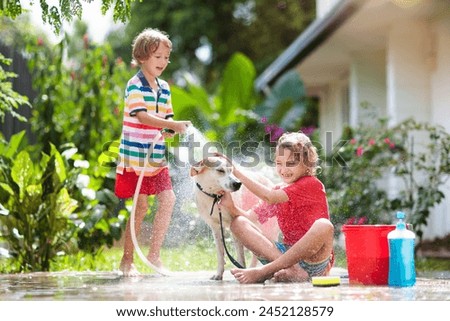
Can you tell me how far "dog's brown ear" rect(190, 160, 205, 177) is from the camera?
208 inches

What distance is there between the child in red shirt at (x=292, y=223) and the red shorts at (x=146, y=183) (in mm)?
678

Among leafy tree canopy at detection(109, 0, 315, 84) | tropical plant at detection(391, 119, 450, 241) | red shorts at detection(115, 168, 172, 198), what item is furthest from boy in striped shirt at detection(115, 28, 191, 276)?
leafy tree canopy at detection(109, 0, 315, 84)

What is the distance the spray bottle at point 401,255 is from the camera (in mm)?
5004

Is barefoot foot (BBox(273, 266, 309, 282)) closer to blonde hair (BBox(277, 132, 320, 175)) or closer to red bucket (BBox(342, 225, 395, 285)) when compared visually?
red bucket (BBox(342, 225, 395, 285))

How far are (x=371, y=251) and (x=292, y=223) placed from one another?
0.52 metres

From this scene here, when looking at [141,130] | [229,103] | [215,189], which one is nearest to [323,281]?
[215,189]

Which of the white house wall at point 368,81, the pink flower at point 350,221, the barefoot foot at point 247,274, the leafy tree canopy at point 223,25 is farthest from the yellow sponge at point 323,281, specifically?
the leafy tree canopy at point 223,25

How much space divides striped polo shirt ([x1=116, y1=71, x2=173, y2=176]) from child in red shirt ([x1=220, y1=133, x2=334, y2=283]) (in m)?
0.70

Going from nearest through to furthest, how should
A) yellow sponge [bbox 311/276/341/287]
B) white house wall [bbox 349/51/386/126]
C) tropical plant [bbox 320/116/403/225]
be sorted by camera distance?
yellow sponge [bbox 311/276/341/287], tropical plant [bbox 320/116/403/225], white house wall [bbox 349/51/386/126]

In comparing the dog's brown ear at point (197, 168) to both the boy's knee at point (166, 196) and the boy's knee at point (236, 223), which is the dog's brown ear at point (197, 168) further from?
the boy's knee at point (166, 196)
